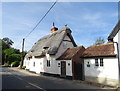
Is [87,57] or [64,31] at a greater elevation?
[64,31]

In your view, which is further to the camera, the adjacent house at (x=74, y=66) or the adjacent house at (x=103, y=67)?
the adjacent house at (x=74, y=66)

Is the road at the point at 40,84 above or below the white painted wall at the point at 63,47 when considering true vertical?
below

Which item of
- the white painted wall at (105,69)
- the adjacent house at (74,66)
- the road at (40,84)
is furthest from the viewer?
the adjacent house at (74,66)

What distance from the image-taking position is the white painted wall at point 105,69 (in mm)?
14392

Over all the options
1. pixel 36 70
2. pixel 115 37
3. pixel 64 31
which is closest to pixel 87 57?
pixel 115 37

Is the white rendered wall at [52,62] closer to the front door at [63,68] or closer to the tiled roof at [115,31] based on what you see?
the front door at [63,68]

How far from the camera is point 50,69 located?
79.7ft

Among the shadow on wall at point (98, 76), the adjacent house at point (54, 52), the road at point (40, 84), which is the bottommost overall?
the road at point (40, 84)

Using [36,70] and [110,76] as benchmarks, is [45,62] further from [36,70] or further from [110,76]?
[110,76]

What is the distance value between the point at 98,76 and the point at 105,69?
1357 millimetres

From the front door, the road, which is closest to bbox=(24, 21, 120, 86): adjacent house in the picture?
the front door

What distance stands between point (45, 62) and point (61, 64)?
187 inches

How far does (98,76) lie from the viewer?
640 inches

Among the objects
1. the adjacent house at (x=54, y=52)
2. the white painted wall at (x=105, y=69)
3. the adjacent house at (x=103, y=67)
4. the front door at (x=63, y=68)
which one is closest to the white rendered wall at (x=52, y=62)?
the adjacent house at (x=54, y=52)
